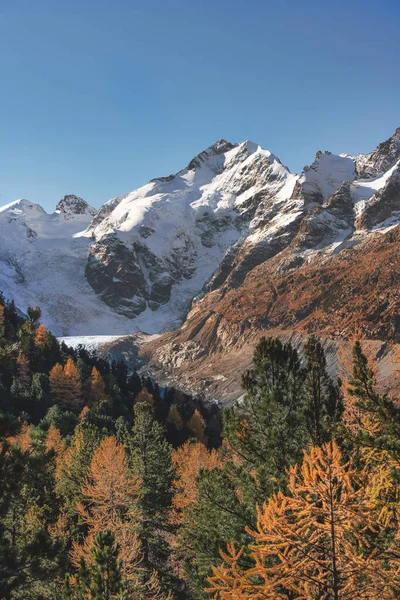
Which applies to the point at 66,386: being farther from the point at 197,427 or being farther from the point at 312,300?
the point at 312,300

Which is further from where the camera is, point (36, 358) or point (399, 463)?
point (36, 358)

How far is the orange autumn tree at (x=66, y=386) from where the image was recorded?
6338 cm

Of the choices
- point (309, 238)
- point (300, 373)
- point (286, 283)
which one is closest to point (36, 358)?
point (300, 373)

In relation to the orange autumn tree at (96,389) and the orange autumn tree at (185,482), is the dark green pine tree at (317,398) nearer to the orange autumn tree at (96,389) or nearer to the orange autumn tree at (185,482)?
the orange autumn tree at (185,482)

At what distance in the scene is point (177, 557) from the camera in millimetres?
27750

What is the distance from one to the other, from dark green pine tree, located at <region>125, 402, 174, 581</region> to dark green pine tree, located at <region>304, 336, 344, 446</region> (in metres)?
13.8

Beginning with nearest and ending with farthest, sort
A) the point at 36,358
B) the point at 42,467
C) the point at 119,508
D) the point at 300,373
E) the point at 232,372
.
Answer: the point at 42,467
the point at 300,373
the point at 119,508
the point at 36,358
the point at 232,372

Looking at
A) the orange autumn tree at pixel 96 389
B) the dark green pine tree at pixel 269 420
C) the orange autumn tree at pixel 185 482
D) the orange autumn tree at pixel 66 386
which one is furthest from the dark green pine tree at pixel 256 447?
the orange autumn tree at pixel 96 389

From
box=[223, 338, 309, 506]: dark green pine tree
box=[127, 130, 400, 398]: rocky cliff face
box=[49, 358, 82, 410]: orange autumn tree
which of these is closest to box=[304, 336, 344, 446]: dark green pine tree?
box=[223, 338, 309, 506]: dark green pine tree

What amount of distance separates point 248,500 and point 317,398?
393 centimetres

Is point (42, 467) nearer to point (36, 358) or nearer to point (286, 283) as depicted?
point (36, 358)

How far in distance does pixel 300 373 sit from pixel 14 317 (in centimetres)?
7834

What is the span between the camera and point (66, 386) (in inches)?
2527

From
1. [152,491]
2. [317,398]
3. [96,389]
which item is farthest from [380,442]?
[96,389]
